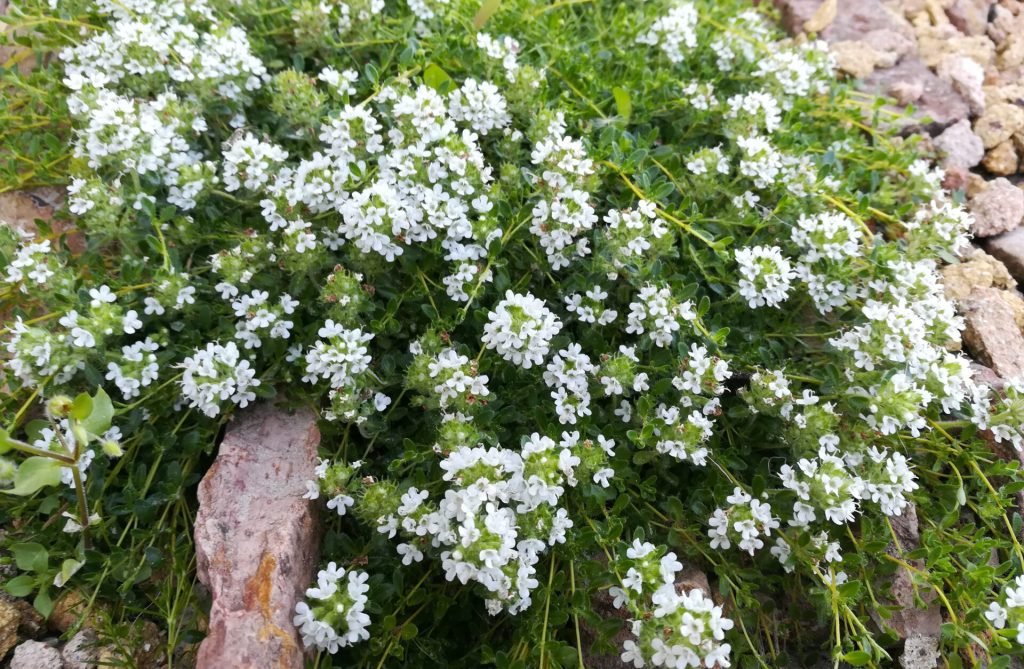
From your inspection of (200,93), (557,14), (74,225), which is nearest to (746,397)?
(557,14)

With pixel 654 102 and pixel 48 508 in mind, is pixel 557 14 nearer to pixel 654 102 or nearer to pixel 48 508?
pixel 654 102

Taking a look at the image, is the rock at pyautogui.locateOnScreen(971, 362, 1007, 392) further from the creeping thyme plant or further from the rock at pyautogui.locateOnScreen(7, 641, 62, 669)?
the rock at pyautogui.locateOnScreen(7, 641, 62, 669)

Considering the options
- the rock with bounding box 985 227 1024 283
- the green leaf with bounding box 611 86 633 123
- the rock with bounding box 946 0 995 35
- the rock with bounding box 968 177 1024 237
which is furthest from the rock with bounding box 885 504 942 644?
the rock with bounding box 946 0 995 35

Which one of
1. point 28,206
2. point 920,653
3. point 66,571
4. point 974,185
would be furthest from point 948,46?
point 66,571

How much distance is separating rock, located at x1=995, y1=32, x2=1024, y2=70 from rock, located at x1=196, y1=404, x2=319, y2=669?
17.4ft

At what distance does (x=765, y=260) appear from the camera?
2.75 meters

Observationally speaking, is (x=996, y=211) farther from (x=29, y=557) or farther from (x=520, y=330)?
(x=29, y=557)

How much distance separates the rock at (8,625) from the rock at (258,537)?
664mm

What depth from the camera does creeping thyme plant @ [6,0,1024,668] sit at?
2340 mm

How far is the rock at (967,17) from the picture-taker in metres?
5.10

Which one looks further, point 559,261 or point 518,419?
point 559,261

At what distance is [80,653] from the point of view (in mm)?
2338

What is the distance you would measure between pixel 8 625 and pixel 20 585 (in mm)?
Result: 144

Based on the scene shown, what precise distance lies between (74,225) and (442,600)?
226cm
